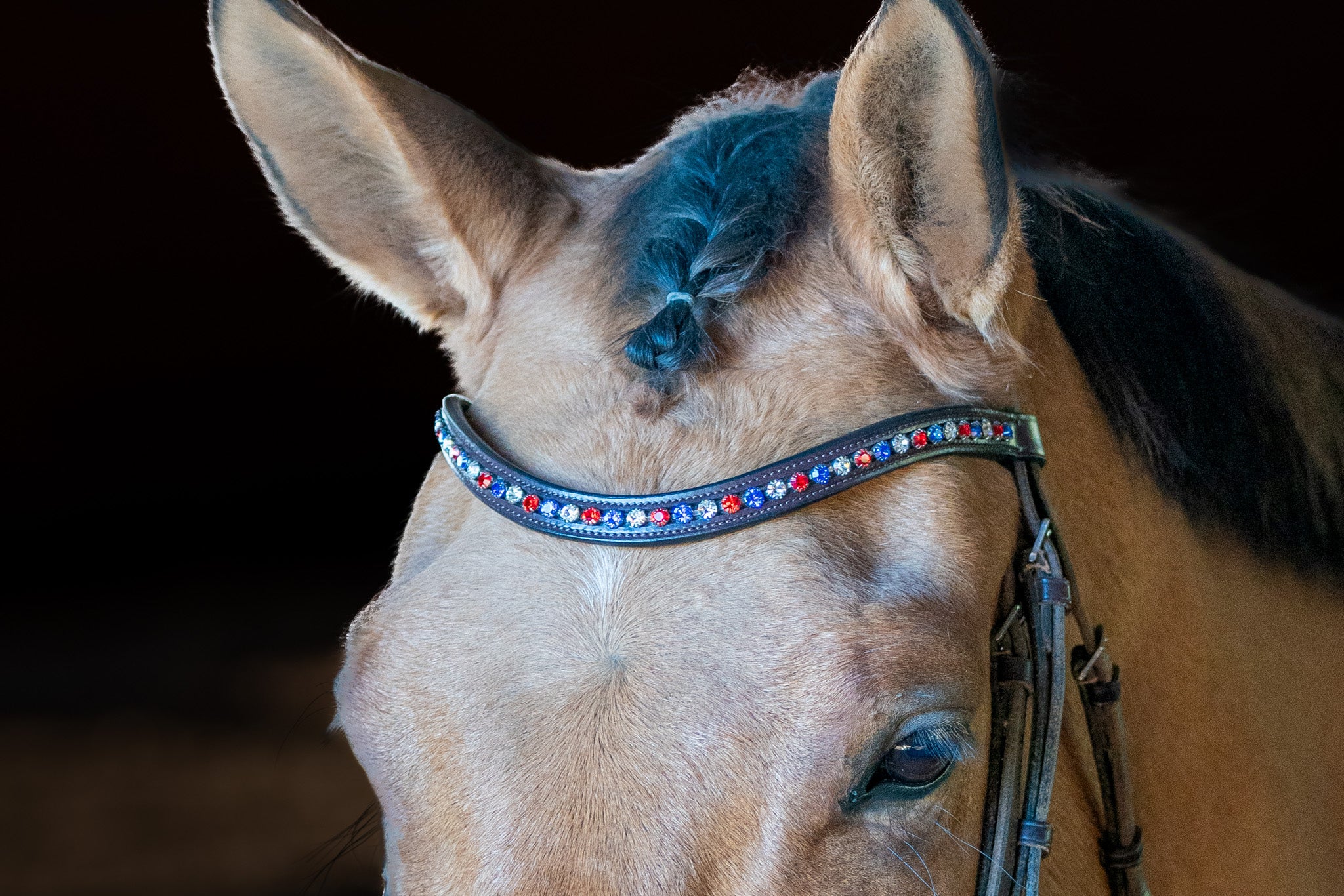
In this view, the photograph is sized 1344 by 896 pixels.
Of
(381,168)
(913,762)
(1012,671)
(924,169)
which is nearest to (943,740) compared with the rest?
(913,762)

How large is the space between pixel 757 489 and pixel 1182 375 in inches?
28.9

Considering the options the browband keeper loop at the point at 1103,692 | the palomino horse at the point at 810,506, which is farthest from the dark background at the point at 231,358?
the browband keeper loop at the point at 1103,692

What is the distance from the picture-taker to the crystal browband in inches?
39.3

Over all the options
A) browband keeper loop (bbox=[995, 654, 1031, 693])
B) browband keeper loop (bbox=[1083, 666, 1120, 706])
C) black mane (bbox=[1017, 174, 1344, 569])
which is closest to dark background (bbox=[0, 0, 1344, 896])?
black mane (bbox=[1017, 174, 1344, 569])

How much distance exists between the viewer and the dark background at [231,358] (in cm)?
349

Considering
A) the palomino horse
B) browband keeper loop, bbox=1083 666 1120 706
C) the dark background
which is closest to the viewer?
the palomino horse

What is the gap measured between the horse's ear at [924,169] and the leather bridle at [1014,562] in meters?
0.13

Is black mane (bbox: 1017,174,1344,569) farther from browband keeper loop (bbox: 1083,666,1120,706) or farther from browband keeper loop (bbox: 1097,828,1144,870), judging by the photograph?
browband keeper loop (bbox: 1097,828,1144,870)

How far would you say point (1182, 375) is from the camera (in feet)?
4.65

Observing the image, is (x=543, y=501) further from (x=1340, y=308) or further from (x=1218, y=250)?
(x=1340, y=308)

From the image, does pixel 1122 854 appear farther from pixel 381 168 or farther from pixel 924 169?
pixel 381 168

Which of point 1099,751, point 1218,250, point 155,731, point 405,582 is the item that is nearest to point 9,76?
point 155,731

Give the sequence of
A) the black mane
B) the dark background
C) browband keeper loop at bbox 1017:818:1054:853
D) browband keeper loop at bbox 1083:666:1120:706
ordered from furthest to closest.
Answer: the dark background, the black mane, browband keeper loop at bbox 1083:666:1120:706, browband keeper loop at bbox 1017:818:1054:853

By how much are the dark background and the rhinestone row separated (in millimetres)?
1580
